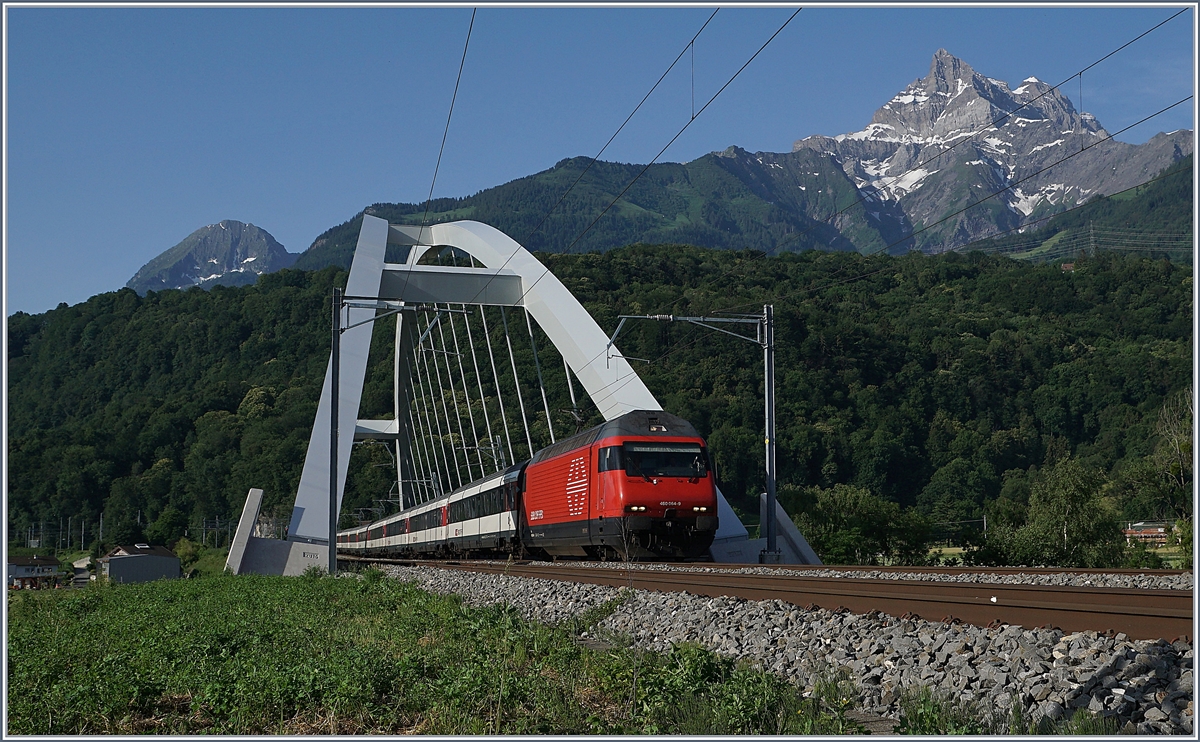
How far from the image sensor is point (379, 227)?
1571 inches

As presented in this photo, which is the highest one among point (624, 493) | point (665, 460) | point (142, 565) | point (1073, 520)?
point (665, 460)

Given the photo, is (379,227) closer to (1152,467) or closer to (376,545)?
(376,545)

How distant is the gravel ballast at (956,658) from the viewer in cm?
556

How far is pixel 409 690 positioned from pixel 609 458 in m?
12.5

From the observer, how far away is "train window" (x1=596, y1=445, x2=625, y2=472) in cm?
1883

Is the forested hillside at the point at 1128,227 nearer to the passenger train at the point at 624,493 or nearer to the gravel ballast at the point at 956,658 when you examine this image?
the passenger train at the point at 624,493

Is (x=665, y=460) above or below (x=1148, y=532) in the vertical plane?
above

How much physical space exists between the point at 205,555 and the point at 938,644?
47718mm

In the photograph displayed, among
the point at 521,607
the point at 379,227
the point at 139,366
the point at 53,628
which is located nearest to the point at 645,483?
the point at 521,607

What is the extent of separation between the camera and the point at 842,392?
6644 centimetres

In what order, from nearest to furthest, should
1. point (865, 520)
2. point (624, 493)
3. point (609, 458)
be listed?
point (624, 493)
point (609, 458)
point (865, 520)

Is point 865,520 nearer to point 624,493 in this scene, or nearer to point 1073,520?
point 1073,520

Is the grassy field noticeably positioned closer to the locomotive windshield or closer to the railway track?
the railway track

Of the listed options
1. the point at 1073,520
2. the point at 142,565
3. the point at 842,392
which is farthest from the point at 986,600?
the point at 842,392
